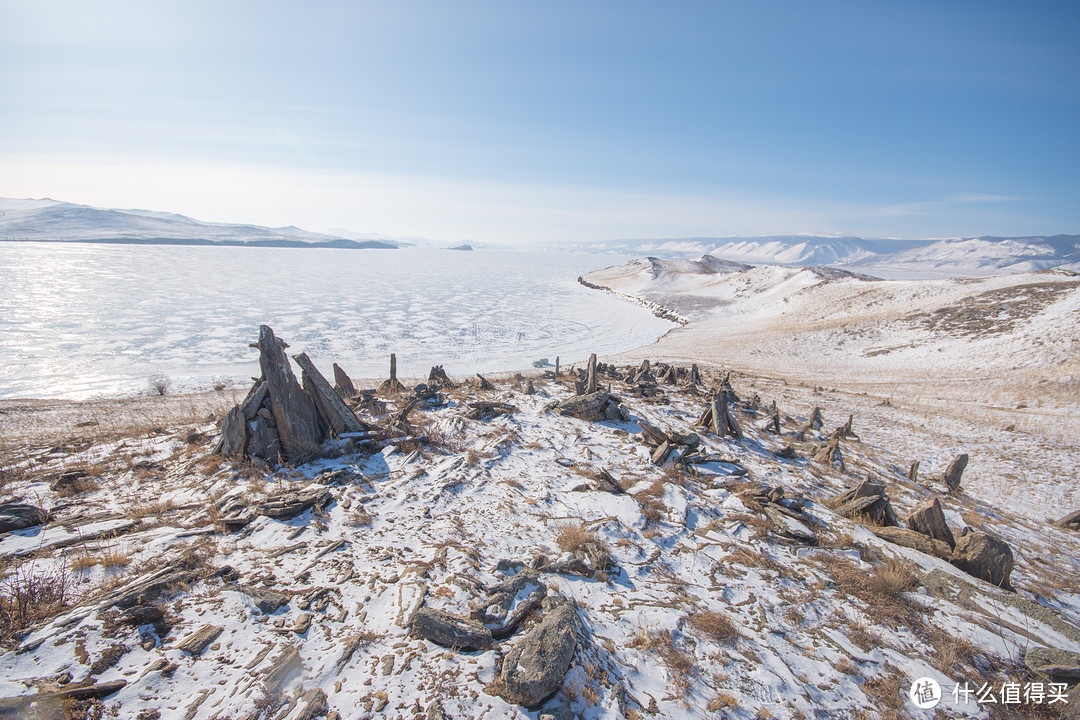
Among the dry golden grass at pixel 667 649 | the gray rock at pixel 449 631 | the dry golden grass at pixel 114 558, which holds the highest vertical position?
the dry golden grass at pixel 114 558

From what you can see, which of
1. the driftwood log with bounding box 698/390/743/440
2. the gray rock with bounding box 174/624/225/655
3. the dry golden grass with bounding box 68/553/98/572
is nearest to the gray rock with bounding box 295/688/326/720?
the gray rock with bounding box 174/624/225/655

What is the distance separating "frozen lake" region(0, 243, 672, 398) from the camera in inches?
883

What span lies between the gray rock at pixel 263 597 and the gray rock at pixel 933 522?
9567mm

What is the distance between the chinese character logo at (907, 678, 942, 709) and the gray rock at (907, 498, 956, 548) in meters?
3.53

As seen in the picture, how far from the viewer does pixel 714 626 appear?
4.83 metres

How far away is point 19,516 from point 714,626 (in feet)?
30.3

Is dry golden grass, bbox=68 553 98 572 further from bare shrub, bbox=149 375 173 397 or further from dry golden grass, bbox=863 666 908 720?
bare shrub, bbox=149 375 173 397

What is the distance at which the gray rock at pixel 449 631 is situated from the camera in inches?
165

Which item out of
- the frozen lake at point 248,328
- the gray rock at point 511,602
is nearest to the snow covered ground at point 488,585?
the gray rock at point 511,602

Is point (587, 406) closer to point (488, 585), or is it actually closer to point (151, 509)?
point (488, 585)

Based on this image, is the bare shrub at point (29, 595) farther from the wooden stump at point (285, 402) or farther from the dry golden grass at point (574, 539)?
the dry golden grass at point (574, 539)

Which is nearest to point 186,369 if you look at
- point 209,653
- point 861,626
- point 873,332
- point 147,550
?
point 147,550

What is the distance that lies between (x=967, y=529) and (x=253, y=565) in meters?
12.2

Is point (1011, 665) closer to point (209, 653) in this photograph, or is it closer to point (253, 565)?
point (209, 653)
